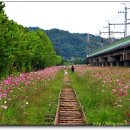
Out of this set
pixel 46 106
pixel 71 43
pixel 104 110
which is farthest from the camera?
pixel 71 43

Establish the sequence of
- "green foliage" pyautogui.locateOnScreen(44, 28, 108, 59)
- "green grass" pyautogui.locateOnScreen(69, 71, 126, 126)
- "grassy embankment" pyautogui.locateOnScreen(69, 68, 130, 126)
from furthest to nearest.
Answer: "green foliage" pyautogui.locateOnScreen(44, 28, 108, 59), "grassy embankment" pyautogui.locateOnScreen(69, 68, 130, 126), "green grass" pyautogui.locateOnScreen(69, 71, 126, 126)

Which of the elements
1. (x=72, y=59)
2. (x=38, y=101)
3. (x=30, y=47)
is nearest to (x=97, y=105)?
(x=38, y=101)

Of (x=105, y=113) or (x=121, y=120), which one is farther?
(x=105, y=113)

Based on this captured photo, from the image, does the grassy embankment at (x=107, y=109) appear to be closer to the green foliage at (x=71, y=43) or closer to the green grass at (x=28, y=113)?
the green grass at (x=28, y=113)

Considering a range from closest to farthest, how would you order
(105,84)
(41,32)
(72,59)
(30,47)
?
(105,84)
(30,47)
(41,32)
(72,59)

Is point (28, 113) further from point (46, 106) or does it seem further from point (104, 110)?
→ point (46, 106)

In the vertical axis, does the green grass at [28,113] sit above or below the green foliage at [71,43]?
below

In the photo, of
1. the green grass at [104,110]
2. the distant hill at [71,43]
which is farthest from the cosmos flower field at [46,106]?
the distant hill at [71,43]

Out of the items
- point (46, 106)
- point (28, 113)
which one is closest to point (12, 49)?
point (46, 106)

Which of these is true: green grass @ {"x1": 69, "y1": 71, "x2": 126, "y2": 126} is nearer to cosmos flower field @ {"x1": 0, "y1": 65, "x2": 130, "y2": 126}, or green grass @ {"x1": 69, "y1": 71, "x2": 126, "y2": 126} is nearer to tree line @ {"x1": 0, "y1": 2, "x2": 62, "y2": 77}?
cosmos flower field @ {"x1": 0, "y1": 65, "x2": 130, "y2": 126}

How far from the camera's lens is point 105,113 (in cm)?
1303

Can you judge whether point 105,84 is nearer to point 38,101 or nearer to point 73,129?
point 38,101

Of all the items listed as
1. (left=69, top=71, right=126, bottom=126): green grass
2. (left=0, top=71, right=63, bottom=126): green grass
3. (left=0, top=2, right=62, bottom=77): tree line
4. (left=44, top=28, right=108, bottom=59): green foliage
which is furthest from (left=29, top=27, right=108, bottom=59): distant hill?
(left=0, top=71, right=63, bottom=126): green grass

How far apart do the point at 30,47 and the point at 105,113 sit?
125 ft
